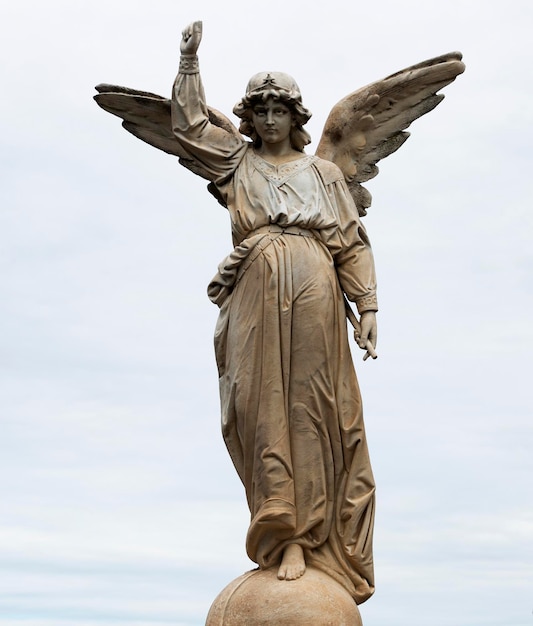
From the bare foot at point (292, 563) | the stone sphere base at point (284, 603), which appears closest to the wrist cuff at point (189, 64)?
the bare foot at point (292, 563)

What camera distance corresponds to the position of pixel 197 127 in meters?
14.8

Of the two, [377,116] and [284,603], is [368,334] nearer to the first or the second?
Answer: [377,116]

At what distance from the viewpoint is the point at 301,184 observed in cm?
1462

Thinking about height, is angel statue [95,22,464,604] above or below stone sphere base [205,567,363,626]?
above

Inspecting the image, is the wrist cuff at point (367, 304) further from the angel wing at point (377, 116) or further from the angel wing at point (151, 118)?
the angel wing at point (151, 118)

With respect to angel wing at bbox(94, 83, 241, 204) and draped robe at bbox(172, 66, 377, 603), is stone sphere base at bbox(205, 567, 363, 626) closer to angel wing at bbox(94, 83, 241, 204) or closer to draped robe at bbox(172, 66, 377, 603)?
draped robe at bbox(172, 66, 377, 603)

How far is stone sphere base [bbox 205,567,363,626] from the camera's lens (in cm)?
1366

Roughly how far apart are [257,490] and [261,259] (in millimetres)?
1846

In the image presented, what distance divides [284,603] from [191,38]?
459 centimetres

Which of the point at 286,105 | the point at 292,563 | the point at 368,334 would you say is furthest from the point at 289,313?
the point at 292,563

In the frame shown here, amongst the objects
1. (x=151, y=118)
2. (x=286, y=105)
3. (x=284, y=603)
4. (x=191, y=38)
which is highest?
(x=191, y=38)

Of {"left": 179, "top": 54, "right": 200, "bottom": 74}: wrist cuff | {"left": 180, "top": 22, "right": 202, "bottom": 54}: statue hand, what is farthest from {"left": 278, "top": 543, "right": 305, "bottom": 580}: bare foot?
{"left": 180, "top": 22, "right": 202, "bottom": 54}: statue hand

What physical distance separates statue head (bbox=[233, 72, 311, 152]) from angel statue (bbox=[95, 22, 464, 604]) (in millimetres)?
12

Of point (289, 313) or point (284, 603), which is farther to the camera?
point (289, 313)
